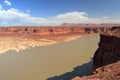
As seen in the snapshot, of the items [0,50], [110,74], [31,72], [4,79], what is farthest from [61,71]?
[0,50]

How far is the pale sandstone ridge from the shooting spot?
5456 cm

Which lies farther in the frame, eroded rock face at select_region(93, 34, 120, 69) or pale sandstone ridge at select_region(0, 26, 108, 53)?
pale sandstone ridge at select_region(0, 26, 108, 53)

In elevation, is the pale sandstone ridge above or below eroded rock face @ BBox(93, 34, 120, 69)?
below

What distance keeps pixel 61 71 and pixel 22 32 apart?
61210 mm

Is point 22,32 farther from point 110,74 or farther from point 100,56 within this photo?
point 110,74

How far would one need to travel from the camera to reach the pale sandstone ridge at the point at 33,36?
179ft

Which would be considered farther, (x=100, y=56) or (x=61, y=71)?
(x=61, y=71)

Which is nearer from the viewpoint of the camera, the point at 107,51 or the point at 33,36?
the point at 107,51

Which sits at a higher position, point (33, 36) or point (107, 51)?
point (107, 51)

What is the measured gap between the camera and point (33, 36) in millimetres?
73312

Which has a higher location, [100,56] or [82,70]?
[100,56]

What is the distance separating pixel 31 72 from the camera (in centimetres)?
2705

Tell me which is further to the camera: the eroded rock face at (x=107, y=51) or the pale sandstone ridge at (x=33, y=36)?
the pale sandstone ridge at (x=33, y=36)

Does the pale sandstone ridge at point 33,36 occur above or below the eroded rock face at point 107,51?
below
